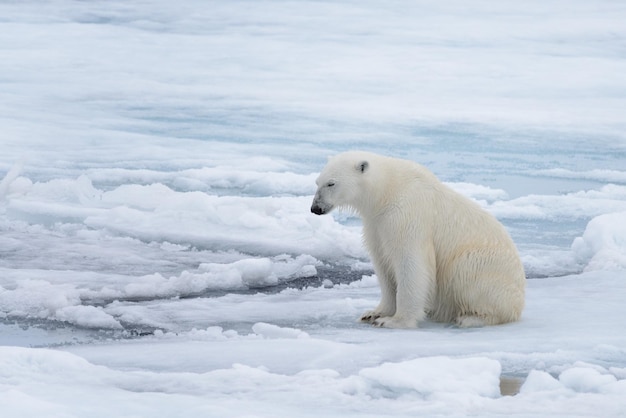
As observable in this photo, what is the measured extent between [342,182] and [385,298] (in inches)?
26.9

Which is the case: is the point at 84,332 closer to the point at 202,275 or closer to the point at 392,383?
the point at 202,275

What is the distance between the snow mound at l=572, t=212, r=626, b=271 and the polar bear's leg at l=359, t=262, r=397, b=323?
8.42 ft

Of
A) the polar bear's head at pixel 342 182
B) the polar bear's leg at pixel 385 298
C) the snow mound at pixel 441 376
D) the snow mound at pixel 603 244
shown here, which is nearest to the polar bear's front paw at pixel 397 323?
the polar bear's leg at pixel 385 298

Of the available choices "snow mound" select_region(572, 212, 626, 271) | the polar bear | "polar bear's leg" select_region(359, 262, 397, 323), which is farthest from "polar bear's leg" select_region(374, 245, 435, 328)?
"snow mound" select_region(572, 212, 626, 271)

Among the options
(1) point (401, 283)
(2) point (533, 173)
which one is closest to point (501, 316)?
(1) point (401, 283)

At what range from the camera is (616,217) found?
24.9 feet

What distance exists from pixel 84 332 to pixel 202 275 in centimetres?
139

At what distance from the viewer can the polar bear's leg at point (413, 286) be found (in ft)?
16.1

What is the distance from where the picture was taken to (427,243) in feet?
16.3

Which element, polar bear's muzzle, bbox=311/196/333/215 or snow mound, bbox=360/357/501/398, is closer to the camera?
snow mound, bbox=360/357/501/398

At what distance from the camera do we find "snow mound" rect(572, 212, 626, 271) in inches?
283

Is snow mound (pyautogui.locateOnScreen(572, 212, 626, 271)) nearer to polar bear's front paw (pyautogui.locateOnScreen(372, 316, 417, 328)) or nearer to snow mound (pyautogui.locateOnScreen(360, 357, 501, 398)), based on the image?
polar bear's front paw (pyautogui.locateOnScreen(372, 316, 417, 328))

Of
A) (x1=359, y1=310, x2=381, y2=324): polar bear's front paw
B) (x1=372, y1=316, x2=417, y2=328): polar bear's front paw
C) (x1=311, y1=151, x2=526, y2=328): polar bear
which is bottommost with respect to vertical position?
(x1=359, y1=310, x2=381, y2=324): polar bear's front paw

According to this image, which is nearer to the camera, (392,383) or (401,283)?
(392,383)
